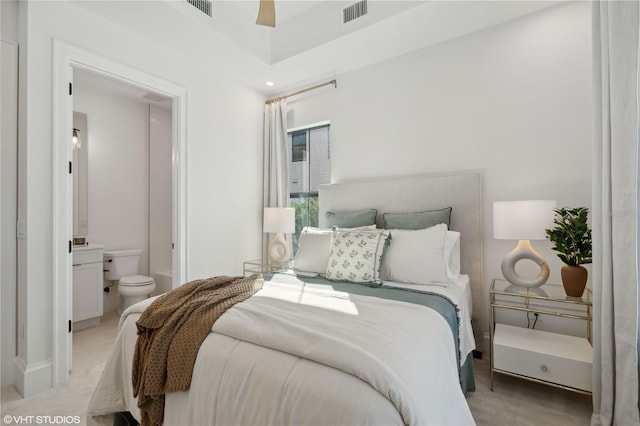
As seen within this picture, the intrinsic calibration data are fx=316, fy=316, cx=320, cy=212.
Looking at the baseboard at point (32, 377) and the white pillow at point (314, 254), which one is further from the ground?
the white pillow at point (314, 254)

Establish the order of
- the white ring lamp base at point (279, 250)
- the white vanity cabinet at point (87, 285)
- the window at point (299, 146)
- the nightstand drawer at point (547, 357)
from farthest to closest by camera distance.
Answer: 1. the window at point (299, 146)
2. the white ring lamp base at point (279, 250)
3. the white vanity cabinet at point (87, 285)
4. the nightstand drawer at point (547, 357)

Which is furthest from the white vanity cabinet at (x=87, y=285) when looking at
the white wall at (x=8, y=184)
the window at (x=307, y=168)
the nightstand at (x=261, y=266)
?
the window at (x=307, y=168)

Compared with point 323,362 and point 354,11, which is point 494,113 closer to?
point 354,11

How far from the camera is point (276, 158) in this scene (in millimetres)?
3881

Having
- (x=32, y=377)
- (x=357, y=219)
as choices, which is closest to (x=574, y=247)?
(x=357, y=219)

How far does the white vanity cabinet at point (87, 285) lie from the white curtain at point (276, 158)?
198 cm

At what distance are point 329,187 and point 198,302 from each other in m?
2.13

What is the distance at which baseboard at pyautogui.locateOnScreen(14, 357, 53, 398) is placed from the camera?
Answer: 2082mm

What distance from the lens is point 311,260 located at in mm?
2598

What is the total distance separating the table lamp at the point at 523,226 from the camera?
2084 mm

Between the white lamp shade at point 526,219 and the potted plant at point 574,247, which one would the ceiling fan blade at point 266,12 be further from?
the potted plant at point 574,247

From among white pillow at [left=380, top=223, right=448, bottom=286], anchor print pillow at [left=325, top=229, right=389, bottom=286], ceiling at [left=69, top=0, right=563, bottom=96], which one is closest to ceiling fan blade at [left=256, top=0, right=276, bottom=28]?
ceiling at [left=69, top=0, right=563, bottom=96]

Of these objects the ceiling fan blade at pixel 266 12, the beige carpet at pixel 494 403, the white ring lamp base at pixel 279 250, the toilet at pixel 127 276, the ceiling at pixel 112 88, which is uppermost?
the ceiling at pixel 112 88

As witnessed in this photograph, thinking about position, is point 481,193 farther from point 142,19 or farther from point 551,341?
point 142,19
